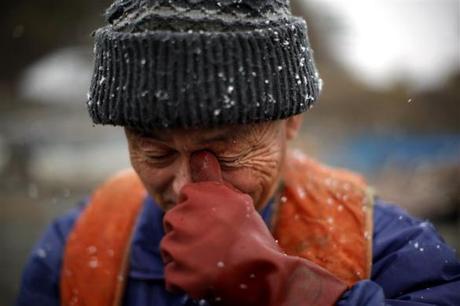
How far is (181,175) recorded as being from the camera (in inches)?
66.2

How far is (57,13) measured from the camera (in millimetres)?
11031

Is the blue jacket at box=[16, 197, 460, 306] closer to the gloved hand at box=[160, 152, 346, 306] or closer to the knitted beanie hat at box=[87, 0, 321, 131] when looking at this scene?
the gloved hand at box=[160, 152, 346, 306]

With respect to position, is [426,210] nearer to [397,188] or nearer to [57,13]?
[397,188]

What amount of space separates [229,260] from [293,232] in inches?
24.1

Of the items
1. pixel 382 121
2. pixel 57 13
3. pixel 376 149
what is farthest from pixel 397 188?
pixel 382 121

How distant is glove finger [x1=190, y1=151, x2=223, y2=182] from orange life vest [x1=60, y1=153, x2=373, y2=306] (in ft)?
1.60

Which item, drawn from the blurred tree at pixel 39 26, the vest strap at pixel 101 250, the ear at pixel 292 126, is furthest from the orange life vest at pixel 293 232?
the blurred tree at pixel 39 26

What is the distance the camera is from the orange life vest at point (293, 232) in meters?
1.93

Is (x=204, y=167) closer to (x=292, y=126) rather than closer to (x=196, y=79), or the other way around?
(x=196, y=79)

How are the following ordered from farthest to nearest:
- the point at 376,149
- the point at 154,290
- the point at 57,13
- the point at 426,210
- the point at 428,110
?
the point at 428,110 < the point at 376,149 < the point at 57,13 < the point at 426,210 < the point at 154,290

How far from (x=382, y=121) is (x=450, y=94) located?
220 cm

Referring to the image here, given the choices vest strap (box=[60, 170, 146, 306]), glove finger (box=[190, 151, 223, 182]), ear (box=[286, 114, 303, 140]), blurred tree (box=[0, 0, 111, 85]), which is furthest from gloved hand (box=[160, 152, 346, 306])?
blurred tree (box=[0, 0, 111, 85])

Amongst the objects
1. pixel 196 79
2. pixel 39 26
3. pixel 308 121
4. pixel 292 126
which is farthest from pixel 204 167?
pixel 308 121

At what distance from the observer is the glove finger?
5.34 ft
